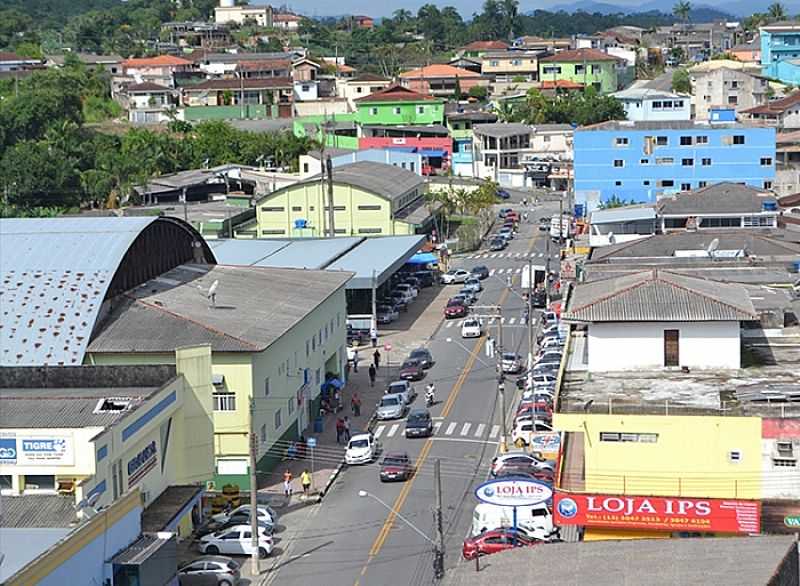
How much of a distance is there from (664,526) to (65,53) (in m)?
118

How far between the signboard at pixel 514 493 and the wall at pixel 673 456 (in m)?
2.05

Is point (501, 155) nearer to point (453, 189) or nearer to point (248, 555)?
point (453, 189)

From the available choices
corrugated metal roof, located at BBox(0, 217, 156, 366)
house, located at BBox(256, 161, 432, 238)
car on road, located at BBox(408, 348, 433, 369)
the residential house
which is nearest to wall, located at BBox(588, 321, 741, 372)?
corrugated metal roof, located at BBox(0, 217, 156, 366)

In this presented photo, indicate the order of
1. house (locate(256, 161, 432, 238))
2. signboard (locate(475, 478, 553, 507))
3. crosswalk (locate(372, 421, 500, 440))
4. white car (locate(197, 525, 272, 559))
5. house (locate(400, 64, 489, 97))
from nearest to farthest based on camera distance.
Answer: signboard (locate(475, 478, 553, 507)), white car (locate(197, 525, 272, 559)), crosswalk (locate(372, 421, 500, 440)), house (locate(256, 161, 432, 238)), house (locate(400, 64, 489, 97))

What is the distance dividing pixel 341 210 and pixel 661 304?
34.3m

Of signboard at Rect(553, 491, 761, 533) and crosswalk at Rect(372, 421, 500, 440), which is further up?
signboard at Rect(553, 491, 761, 533)

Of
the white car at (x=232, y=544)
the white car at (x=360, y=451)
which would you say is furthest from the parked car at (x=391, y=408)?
the white car at (x=232, y=544)

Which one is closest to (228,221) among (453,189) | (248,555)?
(453,189)

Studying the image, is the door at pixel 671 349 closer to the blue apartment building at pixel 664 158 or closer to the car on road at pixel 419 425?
the car on road at pixel 419 425

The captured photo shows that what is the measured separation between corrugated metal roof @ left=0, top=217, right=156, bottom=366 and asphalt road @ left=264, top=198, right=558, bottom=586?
6.68 meters

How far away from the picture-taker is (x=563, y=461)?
27406mm

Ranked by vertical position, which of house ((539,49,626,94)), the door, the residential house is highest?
house ((539,49,626,94))

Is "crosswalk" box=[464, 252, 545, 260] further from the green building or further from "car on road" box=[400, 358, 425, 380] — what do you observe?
the green building

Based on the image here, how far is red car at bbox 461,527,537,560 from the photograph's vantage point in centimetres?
2698
